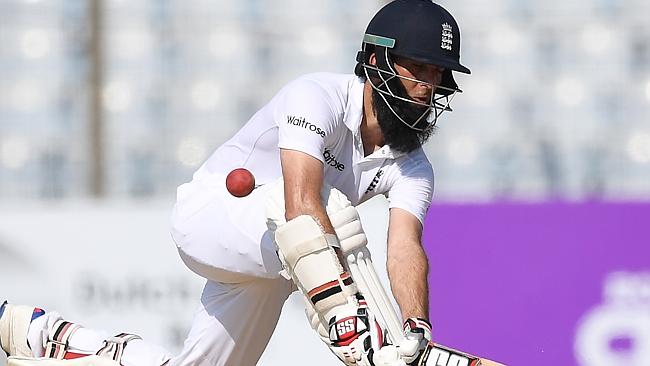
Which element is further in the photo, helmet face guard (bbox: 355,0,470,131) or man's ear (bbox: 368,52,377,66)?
man's ear (bbox: 368,52,377,66)

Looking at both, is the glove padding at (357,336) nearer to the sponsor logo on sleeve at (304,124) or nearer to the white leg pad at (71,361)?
the sponsor logo on sleeve at (304,124)

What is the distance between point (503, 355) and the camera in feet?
17.3

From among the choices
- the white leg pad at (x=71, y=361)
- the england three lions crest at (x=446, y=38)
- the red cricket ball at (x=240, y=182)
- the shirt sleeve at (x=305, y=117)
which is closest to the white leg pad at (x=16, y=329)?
the white leg pad at (x=71, y=361)

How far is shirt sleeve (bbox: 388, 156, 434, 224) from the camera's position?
12.2 ft

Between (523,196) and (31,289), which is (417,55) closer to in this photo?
(523,196)

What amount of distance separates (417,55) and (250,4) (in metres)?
2.71

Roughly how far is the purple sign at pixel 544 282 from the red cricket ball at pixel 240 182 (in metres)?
1.89

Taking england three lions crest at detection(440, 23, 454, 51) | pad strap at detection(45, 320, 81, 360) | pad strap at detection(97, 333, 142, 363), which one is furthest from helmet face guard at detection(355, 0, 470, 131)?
pad strap at detection(45, 320, 81, 360)

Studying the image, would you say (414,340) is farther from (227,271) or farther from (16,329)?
(16,329)

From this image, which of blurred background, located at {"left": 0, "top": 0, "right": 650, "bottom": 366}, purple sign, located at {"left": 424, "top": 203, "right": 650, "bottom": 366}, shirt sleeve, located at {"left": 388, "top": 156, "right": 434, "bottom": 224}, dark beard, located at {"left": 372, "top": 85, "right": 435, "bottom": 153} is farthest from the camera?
blurred background, located at {"left": 0, "top": 0, "right": 650, "bottom": 366}

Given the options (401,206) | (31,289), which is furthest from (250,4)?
(401,206)

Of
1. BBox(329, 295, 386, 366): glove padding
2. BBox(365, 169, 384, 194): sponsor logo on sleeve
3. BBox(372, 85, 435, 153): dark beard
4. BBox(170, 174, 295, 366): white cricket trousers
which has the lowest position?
BBox(329, 295, 386, 366): glove padding

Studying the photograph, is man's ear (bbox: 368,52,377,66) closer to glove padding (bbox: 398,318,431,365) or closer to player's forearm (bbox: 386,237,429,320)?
player's forearm (bbox: 386,237,429,320)

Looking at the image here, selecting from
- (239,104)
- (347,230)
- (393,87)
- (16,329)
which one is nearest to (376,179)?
(393,87)
